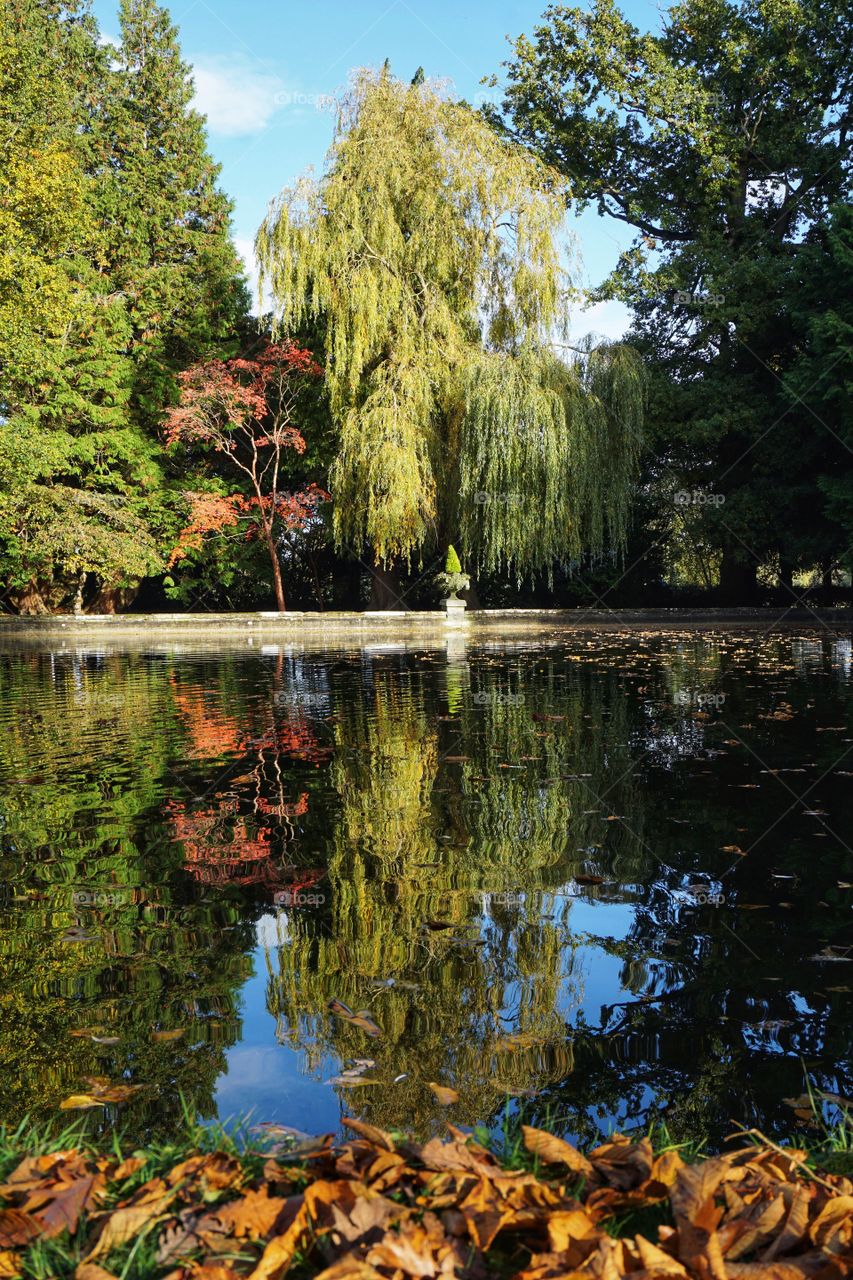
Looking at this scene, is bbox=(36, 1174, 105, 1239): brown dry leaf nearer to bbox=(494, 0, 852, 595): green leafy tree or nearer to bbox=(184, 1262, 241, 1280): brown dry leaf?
bbox=(184, 1262, 241, 1280): brown dry leaf

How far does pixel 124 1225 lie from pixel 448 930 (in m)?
2.03

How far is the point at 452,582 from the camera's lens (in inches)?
925

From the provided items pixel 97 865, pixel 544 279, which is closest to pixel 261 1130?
pixel 97 865

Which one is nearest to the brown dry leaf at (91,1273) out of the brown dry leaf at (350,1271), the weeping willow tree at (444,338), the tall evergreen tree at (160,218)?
the brown dry leaf at (350,1271)

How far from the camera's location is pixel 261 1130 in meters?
2.28

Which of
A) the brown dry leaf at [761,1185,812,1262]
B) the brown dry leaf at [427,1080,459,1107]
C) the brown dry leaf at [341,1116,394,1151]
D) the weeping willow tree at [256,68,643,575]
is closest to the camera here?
the brown dry leaf at [761,1185,812,1262]

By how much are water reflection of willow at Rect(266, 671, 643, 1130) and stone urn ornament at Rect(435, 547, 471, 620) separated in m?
16.3

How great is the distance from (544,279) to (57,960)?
70.5ft

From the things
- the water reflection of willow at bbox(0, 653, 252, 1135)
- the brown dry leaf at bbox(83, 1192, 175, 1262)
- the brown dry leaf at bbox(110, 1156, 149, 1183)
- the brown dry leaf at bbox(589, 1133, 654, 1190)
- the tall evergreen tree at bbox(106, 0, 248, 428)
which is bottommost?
the water reflection of willow at bbox(0, 653, 252, 1135)

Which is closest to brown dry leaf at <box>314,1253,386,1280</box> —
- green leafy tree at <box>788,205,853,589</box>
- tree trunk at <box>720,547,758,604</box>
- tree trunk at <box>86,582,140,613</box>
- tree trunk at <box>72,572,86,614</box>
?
green leafy tree at <box>788,205,853,589</box>

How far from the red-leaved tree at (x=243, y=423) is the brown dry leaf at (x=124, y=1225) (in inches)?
926

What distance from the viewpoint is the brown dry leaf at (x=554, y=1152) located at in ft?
6.40

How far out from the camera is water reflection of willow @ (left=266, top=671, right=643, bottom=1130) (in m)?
2.72

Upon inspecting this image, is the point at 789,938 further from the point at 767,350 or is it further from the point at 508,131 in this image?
the point at 508,131
